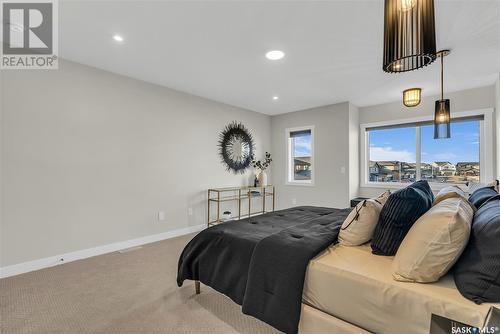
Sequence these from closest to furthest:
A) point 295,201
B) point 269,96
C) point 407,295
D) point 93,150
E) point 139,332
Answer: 1. point 407,295
2. point 139,332
3. point 93,150
4. point 269,96
5. point 295,201

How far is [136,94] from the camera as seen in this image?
3.59 m

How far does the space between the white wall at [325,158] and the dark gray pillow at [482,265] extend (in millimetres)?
3524

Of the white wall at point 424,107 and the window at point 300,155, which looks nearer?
the white wall at point 424,107

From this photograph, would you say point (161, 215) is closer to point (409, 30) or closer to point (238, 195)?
point (238, 195)

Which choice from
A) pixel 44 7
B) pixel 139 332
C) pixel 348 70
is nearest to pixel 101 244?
pixel 139 332

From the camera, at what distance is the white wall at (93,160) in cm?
265

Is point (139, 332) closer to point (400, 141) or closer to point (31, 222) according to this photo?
point (31, 222)

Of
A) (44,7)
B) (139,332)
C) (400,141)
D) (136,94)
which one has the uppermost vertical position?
(44,7)

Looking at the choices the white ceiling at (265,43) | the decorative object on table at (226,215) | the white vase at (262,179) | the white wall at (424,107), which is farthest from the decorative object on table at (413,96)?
the decorative object on table at (226,215)

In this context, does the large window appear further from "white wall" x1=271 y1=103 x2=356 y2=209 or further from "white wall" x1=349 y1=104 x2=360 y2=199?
"white wall" x1=271 y1=103 x2=356 y2=209

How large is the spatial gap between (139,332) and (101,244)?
6.32ft

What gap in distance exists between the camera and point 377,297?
1.21 metres

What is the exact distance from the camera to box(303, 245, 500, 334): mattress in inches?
41.8

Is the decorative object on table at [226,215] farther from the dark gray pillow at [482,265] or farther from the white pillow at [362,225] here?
the dark gray pillow at [482,265]
